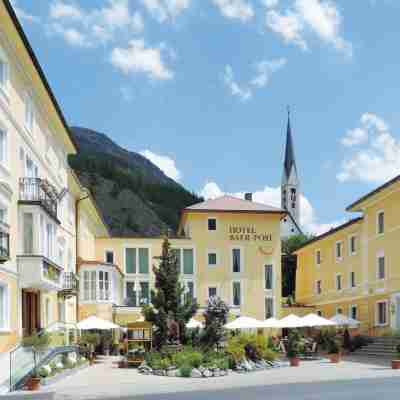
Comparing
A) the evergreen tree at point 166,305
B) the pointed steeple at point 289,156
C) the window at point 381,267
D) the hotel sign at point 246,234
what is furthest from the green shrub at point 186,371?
the pointed steeple at point 289,156

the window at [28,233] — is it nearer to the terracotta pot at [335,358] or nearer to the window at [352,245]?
the terracotta pot at [335,358]

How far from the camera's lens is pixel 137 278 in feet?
160

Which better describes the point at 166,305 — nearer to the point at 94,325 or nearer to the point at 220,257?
the point at 94,325

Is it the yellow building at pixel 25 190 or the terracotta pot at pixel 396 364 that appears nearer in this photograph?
the yellow building at pixel 25 190

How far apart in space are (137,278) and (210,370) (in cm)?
2626

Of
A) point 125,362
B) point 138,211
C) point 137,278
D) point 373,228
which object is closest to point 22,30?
point 125,362

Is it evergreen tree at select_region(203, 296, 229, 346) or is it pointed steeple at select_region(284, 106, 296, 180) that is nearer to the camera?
evergreen tree at select_region(203, 296, 229, 346)

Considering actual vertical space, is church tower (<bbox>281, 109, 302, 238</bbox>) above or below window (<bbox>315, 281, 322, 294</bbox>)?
above

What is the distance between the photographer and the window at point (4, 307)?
21047 millimetres

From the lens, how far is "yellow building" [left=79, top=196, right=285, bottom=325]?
48.9 m

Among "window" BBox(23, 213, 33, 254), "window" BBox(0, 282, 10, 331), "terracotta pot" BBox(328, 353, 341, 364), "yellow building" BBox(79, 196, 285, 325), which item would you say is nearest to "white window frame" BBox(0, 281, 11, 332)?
"window" BBox(0, 282, 10, 331)

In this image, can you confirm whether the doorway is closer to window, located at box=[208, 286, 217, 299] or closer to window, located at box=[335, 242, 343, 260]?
window, located at box=[208, 286, 217, 299]

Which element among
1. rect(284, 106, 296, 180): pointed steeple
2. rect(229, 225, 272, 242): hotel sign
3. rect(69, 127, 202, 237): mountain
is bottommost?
rect(229, 225, 272, 242): hotel sign

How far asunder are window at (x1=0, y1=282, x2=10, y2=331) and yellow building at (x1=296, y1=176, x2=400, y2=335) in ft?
73.2
